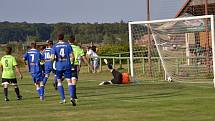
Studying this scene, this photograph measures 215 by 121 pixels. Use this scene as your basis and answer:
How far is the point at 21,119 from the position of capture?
42.2ft

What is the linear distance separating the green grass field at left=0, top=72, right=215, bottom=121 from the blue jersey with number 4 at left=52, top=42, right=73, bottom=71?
112cm

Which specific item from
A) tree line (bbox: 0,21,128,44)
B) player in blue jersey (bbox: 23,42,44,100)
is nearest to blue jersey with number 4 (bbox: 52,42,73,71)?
player in blue jersey (bbox: 23,42,44,100)

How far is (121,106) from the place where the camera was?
15.1 metres

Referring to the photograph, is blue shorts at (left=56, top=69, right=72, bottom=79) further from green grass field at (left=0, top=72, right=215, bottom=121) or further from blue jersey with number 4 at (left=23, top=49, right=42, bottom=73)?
blue jersey with number 4 at (left=23, top=49, right=42, bottom=73)

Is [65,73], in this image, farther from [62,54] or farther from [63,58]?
[62,54]

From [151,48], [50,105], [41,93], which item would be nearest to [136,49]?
[151,48]

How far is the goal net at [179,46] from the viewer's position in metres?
24.0

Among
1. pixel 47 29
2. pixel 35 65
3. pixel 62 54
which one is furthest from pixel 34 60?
pixel 47 29

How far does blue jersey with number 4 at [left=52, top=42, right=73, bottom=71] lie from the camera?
51.7 ft

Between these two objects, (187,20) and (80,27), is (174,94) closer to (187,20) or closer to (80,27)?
(187,20)

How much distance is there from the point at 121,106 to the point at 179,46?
10.6 m

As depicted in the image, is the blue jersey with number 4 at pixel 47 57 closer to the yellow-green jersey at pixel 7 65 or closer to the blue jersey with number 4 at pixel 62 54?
the yellow-green jersey at pixel 7 65

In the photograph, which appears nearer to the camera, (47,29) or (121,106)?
(121,106)

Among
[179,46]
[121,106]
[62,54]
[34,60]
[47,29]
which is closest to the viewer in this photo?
[121,106]
